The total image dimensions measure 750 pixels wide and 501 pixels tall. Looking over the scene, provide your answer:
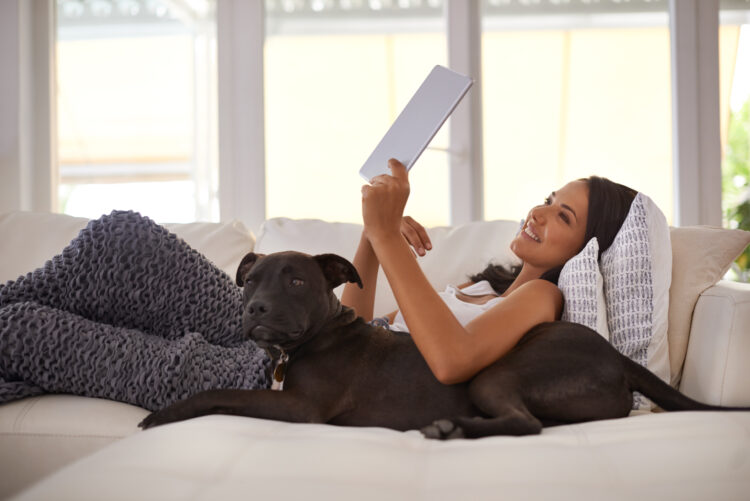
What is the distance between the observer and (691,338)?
1.81 metres

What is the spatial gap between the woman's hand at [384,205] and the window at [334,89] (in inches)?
85.7

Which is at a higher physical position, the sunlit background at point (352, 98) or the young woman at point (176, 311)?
the sunlit background at point (352, 98)

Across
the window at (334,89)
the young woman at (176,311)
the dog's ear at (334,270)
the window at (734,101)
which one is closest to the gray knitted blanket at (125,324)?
the young woman at (176,311)

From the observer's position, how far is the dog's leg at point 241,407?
132 cm

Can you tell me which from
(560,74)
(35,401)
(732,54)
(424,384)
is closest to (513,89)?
(560,74)

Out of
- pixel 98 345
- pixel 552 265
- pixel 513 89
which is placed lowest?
pixel 98 345

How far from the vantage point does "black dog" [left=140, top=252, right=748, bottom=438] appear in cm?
135

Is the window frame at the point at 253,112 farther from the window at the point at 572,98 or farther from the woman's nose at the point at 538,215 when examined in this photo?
the woman's nose at the point at 538,215

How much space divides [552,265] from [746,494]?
1.07 metres

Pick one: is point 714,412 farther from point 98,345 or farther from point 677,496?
point 98,345

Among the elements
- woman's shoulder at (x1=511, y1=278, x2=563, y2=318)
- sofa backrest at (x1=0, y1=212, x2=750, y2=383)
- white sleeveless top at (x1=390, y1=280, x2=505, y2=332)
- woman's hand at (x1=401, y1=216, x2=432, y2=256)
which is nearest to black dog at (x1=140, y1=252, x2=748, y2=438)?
woman's shoulder at (x1=511, y1=278, x2=563, y2=318)

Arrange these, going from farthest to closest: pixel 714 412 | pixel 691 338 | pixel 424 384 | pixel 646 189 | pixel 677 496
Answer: pixel 646 189 → pixel 691 338 → pixel 424 384 → pixel 714 412 → pixel 677 496

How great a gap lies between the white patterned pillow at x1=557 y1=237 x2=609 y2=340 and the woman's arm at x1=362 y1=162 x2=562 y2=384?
7.6 inches

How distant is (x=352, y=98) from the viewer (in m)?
3.67
